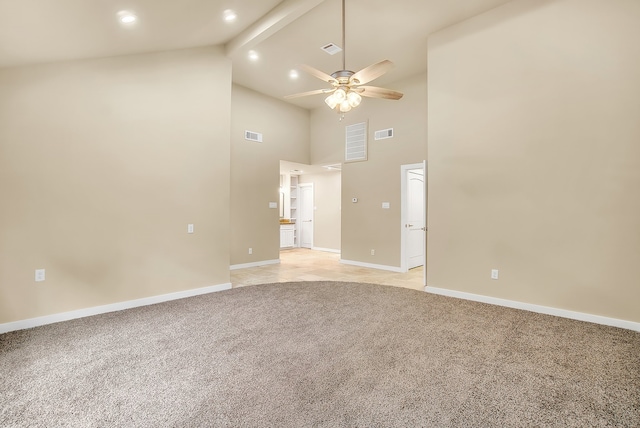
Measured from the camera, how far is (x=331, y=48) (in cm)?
480

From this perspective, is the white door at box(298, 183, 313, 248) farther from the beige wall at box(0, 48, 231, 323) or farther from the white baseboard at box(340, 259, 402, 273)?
the beige wall at box(0, 48, 231, 323)

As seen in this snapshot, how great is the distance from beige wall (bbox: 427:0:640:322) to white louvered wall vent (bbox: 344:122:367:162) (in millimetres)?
2300

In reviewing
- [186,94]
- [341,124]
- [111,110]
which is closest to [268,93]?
[341,124]

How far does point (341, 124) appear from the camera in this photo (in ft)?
23.7

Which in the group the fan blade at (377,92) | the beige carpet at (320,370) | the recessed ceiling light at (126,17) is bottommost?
the beige carpet at (320,370)

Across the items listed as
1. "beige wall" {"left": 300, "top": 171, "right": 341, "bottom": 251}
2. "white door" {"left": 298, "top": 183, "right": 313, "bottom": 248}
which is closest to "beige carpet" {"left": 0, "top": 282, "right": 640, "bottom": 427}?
"beige wall" {"left": 300, "top": 171, "right": 341, "bottom": 251}

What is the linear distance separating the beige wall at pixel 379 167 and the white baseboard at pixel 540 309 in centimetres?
186

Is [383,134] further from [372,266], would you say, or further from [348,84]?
[348,84]

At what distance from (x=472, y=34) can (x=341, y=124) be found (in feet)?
11.4

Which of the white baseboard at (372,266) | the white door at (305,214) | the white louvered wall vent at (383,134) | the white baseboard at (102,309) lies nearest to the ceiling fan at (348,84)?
the white louvered wall vent at (383,134)

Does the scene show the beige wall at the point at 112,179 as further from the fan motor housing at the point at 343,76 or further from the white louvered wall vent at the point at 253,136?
the fan motor housing at the point at 343,76

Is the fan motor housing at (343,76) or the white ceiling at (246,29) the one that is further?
the fan motor housing at (343,76)

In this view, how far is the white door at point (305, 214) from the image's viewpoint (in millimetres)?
9742

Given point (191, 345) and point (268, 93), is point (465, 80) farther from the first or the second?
point (191, 345)
